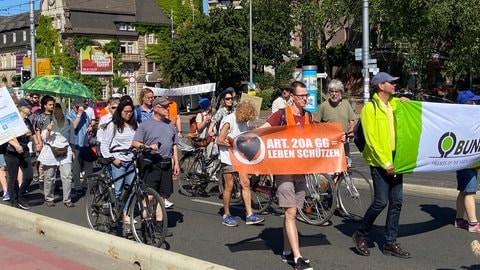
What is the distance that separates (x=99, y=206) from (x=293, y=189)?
306 centimetres

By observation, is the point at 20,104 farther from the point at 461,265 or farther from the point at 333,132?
the point at 461,265

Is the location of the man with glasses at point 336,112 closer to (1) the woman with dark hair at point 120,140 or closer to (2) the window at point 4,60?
(1) the woman with dark hair at point 120,140

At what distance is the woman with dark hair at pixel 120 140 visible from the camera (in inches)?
301

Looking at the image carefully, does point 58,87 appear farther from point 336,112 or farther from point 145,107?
point 336,112

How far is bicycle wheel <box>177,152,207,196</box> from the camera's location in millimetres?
11219

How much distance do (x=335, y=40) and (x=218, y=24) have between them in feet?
41.8

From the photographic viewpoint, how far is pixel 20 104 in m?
10.6

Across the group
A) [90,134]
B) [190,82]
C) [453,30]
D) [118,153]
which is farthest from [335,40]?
[118,153]

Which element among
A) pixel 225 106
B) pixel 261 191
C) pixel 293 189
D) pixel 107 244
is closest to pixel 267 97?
pixel 225 106

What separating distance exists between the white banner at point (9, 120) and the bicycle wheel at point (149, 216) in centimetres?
361

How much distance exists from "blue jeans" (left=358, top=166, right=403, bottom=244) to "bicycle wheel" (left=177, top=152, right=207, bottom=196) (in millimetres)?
5185

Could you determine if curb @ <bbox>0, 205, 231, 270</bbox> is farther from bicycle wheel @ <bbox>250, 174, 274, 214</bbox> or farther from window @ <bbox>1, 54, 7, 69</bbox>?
window @ <bbox>1, 54, 7, 69</bbox>

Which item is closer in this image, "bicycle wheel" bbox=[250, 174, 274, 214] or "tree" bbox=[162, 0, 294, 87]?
"bicycle wheel" bbox=[250, 174, 274, 214]

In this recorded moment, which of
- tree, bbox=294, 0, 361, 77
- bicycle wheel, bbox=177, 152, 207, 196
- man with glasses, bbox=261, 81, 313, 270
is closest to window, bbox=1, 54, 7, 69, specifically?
tree, bbox=294, 0, 361, 77
